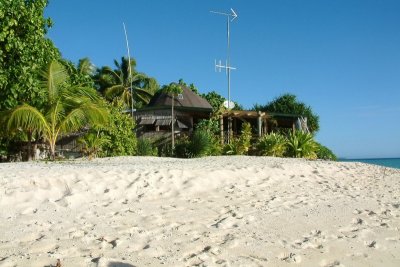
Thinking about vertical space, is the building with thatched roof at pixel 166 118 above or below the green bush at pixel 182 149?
above

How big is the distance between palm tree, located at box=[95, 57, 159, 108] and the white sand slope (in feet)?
91.1

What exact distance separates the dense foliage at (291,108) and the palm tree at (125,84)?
9.57 meters

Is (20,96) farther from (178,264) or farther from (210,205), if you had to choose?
(178,264)

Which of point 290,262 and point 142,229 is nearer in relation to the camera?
point 290,262

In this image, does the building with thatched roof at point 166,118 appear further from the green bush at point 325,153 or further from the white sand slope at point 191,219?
the white sand slope at point 191,219

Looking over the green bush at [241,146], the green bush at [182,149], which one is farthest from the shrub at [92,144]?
the green bush at [241,146]

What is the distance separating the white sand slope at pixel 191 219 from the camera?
464 cm

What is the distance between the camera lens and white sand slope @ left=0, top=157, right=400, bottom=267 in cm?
464

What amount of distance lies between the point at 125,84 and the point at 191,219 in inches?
1273

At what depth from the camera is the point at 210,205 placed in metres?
7.09

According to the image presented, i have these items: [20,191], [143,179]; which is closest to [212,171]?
[143,179]

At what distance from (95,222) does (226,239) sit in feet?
5.89

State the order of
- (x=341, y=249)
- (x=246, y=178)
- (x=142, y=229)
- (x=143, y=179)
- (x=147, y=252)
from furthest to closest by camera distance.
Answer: (x=246, y=178) < (x=143, y=179) < (x=142, y=229) < (x=341, y=249) < (x=147, y=252)

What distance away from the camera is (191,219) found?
613cm
